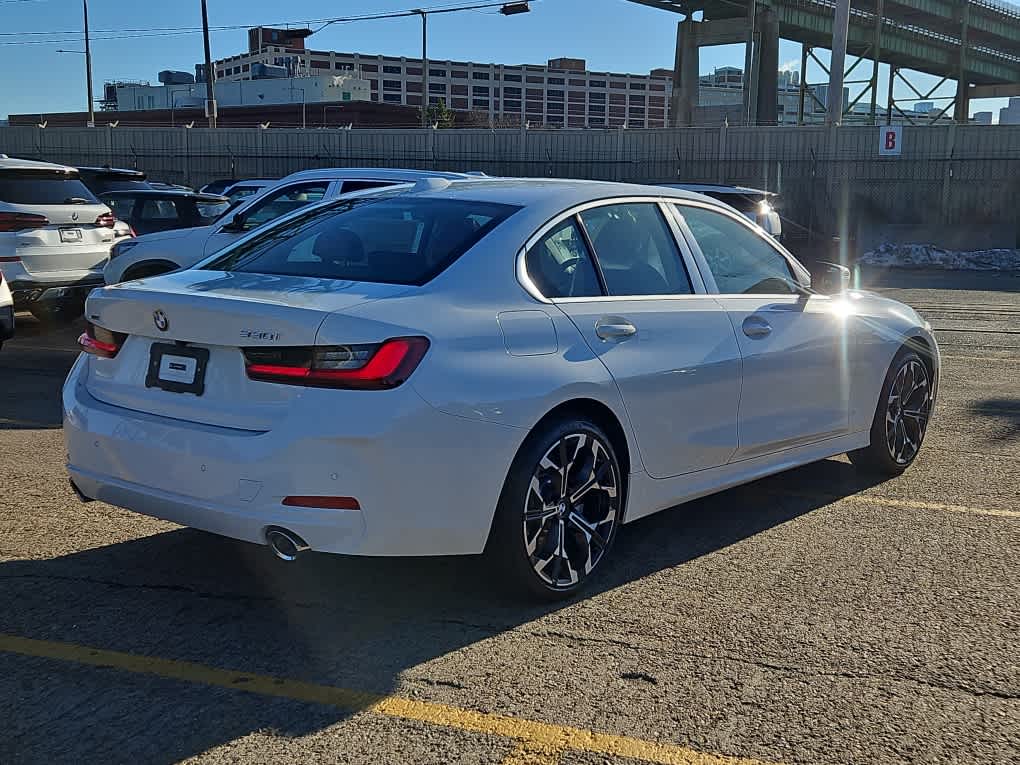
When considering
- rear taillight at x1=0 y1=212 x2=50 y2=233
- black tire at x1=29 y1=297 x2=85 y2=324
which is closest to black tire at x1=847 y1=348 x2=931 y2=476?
black tire at x1=29 y1=297 x2=85 y2=324

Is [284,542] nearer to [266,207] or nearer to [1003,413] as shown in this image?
[1003,413]

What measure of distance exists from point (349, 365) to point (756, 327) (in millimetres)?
2270

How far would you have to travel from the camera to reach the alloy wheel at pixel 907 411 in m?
6.23

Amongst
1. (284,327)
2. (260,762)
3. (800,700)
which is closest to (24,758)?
(260,762)

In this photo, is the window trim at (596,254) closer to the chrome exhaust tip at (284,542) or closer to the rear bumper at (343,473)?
the rear bumper at (343,473)

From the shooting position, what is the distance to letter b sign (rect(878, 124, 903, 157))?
28.0 m

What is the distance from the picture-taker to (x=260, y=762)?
306cm

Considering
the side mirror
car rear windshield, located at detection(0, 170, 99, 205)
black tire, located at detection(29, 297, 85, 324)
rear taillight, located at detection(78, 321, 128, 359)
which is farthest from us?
black tire, located at detection(29, 297, 85, 324)

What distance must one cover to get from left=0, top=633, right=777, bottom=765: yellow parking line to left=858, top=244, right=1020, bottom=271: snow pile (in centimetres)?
2410

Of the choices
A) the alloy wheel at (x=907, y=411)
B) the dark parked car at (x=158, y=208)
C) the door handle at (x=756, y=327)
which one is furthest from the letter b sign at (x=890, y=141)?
the door handle at (x=756, y=327)

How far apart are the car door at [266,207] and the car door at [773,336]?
18.9 feet

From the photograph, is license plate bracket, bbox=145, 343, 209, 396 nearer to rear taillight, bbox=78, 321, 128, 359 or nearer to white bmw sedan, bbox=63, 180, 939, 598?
white bmw sedan, bbox=63, 180, 939, 598

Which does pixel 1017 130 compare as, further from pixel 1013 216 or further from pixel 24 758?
pixel 24 758

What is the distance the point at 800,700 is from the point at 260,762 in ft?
5.47
